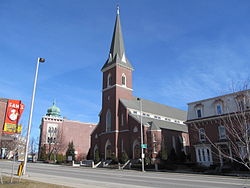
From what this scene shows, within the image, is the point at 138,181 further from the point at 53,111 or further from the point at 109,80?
the point at 53,111

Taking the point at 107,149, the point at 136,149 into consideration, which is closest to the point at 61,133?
the point at 107,149

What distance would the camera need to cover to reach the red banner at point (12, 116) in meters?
15.4

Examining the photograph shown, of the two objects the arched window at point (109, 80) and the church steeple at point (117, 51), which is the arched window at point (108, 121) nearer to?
the arched window at point (109, 80)

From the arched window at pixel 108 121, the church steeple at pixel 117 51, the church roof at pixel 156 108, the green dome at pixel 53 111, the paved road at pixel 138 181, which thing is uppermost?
the church steeple at pixel 117 51

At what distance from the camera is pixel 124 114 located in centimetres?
4622

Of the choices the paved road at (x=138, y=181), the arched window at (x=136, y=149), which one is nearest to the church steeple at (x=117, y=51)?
the arched window at (x=136, y=149)

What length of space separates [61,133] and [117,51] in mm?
35225

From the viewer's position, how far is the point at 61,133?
72062mm

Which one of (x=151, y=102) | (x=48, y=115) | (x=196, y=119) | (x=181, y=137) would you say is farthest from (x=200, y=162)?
(x=48, y=115)

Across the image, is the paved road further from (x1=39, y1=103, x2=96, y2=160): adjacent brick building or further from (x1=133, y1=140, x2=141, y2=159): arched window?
(x1=39, y1=103, x2=96, y2=160): adjacent brick building

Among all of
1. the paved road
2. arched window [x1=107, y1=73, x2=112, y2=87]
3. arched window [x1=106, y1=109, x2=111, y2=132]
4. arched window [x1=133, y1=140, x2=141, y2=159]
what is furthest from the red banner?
arched window [x1=107, y1=73, x2=112, y2=87]

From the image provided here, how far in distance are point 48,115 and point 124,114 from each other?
42265mm

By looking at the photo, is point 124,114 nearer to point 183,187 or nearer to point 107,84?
point 107,84

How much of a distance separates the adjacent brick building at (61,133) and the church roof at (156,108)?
2846cm
